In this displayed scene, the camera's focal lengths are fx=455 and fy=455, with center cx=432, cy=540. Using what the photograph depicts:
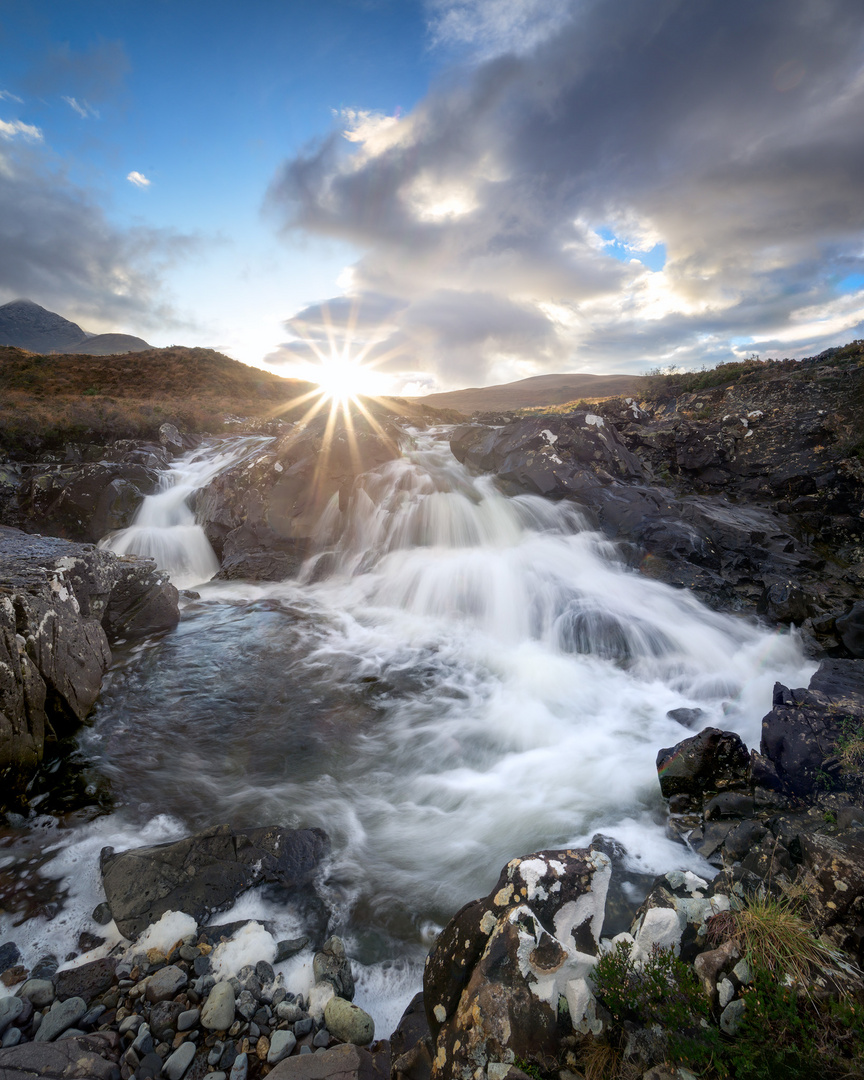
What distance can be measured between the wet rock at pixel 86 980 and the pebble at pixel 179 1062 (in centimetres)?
89

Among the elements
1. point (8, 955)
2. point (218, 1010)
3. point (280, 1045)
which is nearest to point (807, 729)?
point (280, 1045)

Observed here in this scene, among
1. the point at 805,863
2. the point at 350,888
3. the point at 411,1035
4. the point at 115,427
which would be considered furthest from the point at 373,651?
the point at 115,427

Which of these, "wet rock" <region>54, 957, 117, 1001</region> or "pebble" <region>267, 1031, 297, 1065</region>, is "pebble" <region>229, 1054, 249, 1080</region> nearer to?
"pebble" <region>267, 1031, 297, 1065</region>

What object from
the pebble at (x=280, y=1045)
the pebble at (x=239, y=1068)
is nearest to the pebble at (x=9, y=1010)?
the pebble at (x=239, y=1068)

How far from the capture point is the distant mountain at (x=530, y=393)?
10837cm

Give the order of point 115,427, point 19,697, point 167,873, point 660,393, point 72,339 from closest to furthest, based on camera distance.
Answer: point 167,873 < point 19,697 < point 115,427 < point 660,393 < point 72,339

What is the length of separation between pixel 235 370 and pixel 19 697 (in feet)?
162

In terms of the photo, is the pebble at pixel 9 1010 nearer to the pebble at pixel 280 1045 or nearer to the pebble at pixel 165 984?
the pebble at pixel 165 984

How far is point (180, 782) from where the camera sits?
6195 millimetres

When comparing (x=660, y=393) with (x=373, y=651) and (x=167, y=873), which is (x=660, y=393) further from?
(x=167, y=873)

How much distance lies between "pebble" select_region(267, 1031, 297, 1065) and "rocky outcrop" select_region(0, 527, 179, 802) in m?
4.46

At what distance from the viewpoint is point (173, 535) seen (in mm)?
15430

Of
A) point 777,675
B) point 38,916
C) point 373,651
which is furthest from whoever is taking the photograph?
point 373,651

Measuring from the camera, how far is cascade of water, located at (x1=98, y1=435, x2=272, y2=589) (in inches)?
583
